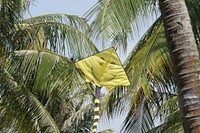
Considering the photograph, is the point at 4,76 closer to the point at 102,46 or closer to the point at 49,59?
the point at 49,59

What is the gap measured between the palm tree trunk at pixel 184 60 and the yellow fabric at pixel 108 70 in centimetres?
203

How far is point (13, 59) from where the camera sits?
816 cm

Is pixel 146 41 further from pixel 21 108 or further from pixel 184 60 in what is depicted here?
pixel 184 60

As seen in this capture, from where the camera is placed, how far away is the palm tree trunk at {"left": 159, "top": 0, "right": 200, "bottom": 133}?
389 centimetres

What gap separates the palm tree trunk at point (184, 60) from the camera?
3891 mm

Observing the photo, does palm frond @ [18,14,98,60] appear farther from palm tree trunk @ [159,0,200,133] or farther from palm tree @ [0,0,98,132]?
palm tree trunk @ [159,0,200,133]

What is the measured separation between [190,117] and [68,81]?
446 centimetres

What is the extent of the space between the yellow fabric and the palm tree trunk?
2032 mm

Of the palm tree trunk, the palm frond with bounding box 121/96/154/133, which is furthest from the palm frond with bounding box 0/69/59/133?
the palm tree trunk

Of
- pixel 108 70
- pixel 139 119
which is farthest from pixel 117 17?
pixel 139 119

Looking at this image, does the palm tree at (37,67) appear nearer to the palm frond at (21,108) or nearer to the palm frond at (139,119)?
the palm frond at (21,108)

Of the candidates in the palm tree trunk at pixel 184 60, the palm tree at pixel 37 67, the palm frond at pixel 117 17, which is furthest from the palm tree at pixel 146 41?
the palm tree trunk at pixel 184 60

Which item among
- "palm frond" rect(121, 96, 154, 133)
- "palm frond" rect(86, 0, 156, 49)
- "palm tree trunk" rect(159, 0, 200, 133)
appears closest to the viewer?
"palm tree trunk" rect(159, 0, 200, 133)

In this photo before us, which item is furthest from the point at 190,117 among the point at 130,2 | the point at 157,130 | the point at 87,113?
the point at 87,113
